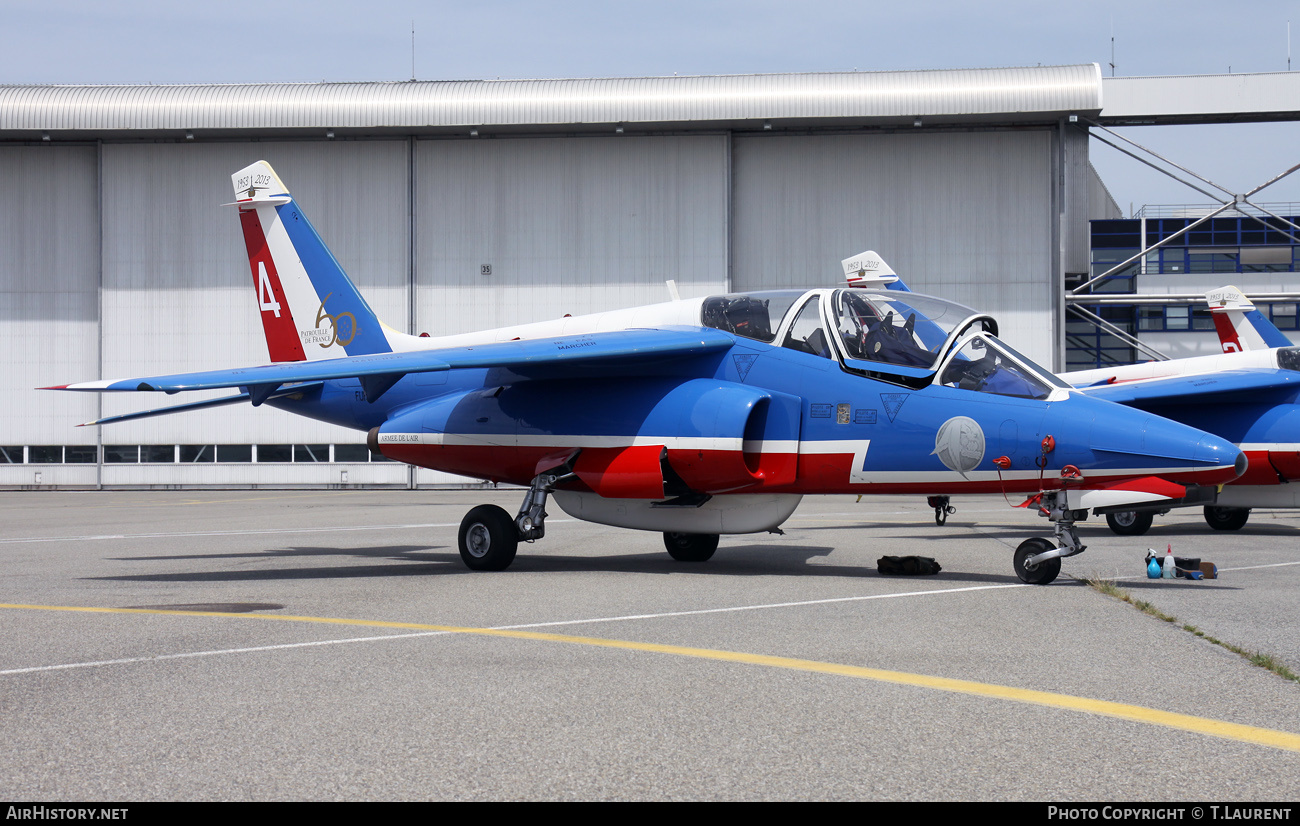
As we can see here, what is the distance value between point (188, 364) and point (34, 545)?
2083cm

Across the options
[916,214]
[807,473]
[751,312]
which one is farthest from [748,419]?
[916,214]

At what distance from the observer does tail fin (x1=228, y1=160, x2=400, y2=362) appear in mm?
14422

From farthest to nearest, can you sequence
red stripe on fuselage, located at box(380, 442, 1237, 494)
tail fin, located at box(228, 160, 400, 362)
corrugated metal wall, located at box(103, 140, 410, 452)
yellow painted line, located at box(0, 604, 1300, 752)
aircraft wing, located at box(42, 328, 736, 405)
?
corrugated metal wall, located at box(103, 140, 410, 452) → tail fin, located at box(228, 160, 400, 362) → aircraft wing, located at box(42, 328, 736, 405) → red stripe on fuselage, located at box(380, 442, 1237, 494) → yellow painted line, located at box(0, 604, 1300, 752)

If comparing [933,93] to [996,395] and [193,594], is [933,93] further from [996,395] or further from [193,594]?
[193,594]

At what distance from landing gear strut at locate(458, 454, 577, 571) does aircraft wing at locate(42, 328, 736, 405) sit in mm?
1254

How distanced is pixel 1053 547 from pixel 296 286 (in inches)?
391

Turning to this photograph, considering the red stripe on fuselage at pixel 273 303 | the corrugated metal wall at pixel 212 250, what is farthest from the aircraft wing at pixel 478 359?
the corrugated metal wall at pixel 212 250

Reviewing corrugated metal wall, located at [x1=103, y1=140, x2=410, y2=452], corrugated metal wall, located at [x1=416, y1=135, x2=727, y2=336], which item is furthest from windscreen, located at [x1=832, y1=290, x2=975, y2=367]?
corrugated metal wall, located at [x1=103, y1=140, x2=410, y2=452]

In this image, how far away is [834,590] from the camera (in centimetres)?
950

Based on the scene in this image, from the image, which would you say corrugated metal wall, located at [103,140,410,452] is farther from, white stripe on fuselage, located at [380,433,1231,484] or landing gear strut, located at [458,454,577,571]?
landing gear strut, located at [458,454,577,571]

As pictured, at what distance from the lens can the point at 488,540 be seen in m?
11.5

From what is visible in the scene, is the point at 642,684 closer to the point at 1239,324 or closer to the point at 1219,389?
the point at 1219,389

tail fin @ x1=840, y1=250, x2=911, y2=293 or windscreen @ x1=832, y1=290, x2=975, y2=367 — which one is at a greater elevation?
tail fin @ x1=840, y1=250, x2=911, y2=293

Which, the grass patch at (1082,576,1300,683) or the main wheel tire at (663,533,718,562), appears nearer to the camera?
the grass patch at (1082,576,1300,683)
